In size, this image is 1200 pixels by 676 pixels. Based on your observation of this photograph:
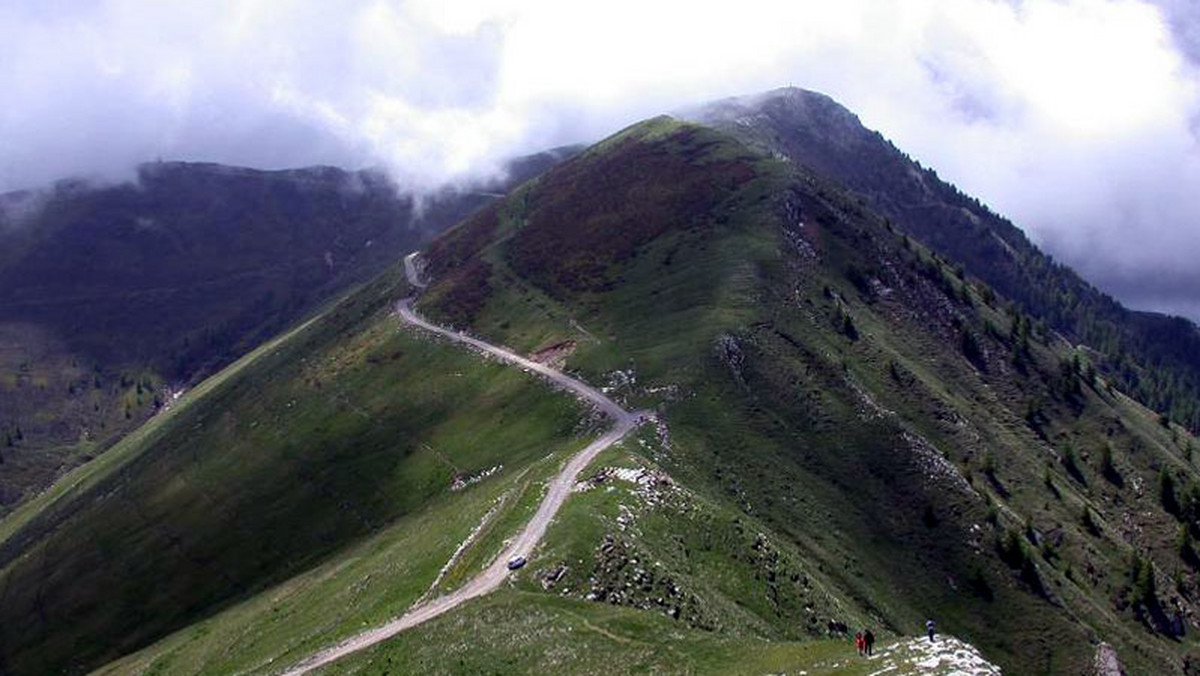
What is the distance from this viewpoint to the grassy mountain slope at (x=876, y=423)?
10788 centimetres

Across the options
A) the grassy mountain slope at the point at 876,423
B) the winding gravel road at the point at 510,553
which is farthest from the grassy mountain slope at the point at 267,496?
the grassy mountain slope at the point at 876,423

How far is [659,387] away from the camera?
412ft

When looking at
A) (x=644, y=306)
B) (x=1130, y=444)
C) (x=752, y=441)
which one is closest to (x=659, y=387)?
(x=752, y=441)

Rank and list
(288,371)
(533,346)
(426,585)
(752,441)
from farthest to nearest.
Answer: (288,371) < (533,346) < (752,441) < (426,585)

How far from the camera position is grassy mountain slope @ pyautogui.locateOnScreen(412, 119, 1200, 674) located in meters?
108

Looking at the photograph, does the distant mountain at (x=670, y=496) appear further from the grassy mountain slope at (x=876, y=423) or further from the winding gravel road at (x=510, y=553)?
the winding gravel road at (x=510, y=553)

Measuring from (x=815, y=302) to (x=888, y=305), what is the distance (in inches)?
976

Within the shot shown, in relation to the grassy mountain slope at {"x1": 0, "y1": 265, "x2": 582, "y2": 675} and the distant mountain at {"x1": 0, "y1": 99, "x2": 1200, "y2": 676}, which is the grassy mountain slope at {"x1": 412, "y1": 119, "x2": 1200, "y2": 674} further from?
the grassy mountain slope at {"x1": 0, "y1": 265, "x2": 582, "y2": 675}

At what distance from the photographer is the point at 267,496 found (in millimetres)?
144375

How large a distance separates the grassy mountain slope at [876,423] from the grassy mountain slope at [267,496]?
16.6m

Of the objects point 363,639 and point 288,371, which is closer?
point 363,639

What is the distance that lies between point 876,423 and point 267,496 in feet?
303

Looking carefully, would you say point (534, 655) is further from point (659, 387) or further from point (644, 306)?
point (644, 306)

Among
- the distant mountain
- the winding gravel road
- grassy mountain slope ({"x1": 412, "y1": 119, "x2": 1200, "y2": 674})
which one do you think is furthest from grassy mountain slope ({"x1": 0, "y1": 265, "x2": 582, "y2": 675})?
grassy mountain slope ({"x1": 412, "y1": 119, "x2": 1200, "y2": 674})
